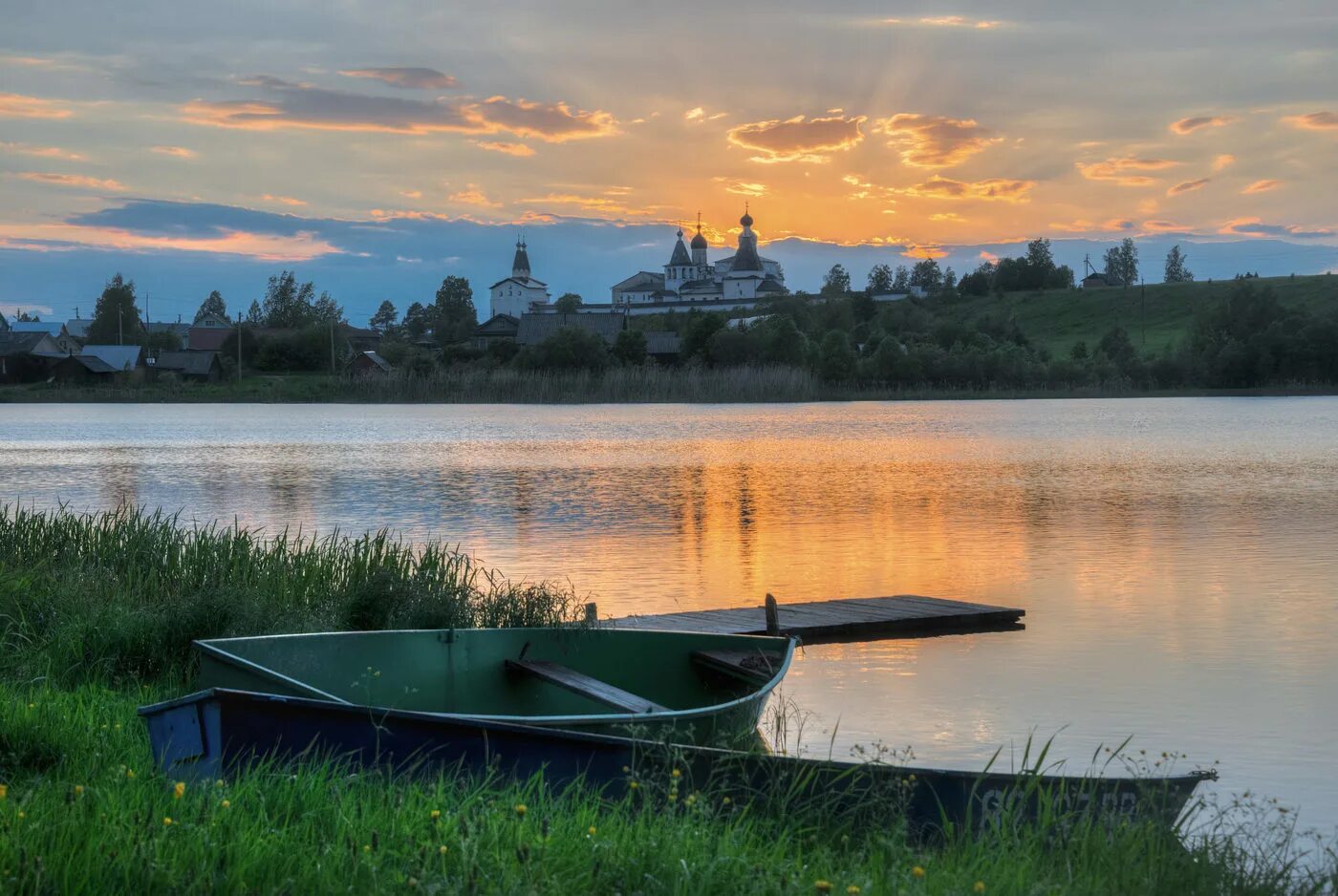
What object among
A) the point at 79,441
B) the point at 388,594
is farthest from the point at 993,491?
the point at 79,441

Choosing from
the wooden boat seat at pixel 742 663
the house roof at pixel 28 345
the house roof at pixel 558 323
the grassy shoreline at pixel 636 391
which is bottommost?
the wooden boat seat at pixel 742 663

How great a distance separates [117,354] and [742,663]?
111 m

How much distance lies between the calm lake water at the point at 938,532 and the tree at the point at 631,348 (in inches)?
1342

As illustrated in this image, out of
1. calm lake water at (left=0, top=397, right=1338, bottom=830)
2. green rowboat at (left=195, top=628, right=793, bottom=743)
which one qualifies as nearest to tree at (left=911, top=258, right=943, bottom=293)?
calm lake water at (left=0, top=397, right=1338, bottom=830)

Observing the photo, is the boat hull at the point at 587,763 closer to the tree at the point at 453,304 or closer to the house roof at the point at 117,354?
the house roof at the point at 117,354

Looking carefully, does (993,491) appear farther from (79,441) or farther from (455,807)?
Result: (79,441)

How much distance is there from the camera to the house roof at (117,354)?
10631cm

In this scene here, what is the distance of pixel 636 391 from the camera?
7531 centimetres

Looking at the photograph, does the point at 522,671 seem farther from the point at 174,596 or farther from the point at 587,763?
the point at 174,596

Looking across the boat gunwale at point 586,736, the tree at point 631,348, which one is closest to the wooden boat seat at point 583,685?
the boat gunwale at point 586,736

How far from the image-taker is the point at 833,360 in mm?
82875

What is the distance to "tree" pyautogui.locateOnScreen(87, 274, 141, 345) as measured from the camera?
5316 inches

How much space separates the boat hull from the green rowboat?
71 cm

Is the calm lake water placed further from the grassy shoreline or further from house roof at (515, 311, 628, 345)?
house roof at (515, 311, 628, 345)
